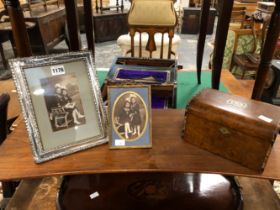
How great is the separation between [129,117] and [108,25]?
400 centimetres

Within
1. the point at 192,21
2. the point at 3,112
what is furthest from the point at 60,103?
the point at 192,21

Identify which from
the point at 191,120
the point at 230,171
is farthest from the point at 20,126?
the point at 230,171

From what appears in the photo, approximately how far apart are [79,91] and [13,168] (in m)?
0.25

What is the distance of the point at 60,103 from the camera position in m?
0.68

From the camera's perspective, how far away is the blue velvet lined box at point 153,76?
36.8 inches

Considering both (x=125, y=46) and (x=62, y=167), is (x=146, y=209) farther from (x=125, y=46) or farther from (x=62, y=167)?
(x=125, y=46)

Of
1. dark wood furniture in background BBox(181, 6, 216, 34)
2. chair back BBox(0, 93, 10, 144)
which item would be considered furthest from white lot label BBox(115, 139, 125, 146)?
dark wood furniture in background BBox(181, 6, 216, 34)

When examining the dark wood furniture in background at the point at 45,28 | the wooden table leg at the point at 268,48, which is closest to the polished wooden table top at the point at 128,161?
the wooden table leg at the point at 268,48

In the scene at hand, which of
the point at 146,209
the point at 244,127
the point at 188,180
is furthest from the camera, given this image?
the point at 188,180

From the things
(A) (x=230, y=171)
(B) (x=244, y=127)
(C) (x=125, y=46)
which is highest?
(B) (x=244, y=127)

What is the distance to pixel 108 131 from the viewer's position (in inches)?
27.9

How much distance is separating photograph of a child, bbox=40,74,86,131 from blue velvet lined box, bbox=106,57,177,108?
0.23m

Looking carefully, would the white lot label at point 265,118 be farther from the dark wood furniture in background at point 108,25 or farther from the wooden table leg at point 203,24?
the dark wood furniture in background at point 108,25

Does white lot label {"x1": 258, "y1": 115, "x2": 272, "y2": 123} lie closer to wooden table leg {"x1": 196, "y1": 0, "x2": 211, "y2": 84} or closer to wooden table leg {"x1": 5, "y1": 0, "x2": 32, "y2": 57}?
wooden table leg {"x1": 5, "y1": 0, "x2": 32, "y2": 57}
